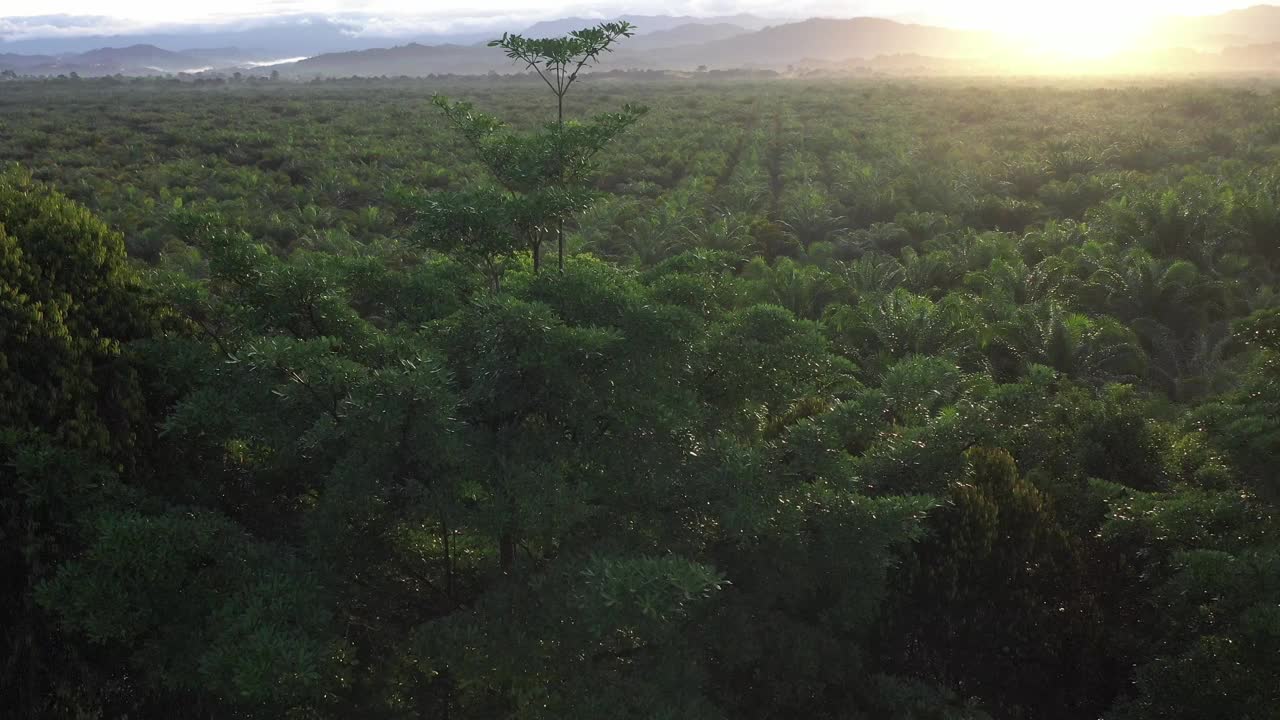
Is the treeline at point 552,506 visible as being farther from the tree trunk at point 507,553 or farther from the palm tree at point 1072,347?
the palm tree at point 1072,347

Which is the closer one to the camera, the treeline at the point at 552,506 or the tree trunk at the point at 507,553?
the treeline at the point at 552,506

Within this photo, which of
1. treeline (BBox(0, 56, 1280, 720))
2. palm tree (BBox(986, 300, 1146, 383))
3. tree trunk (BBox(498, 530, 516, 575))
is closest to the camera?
treeline (BBox(0, 56, 1280, 720))

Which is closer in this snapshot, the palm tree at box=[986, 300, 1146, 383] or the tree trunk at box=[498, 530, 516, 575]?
the tree trunk at box=[498, 530, 516, 575]

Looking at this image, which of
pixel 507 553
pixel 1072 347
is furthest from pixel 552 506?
pixel 1072 347

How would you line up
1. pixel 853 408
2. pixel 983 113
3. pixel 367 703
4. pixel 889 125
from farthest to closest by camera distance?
pixel 983 113
pixel 889 125
pixel 853 408
pixel 367 703

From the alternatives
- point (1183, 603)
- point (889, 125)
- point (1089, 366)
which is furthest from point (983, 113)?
point (1183, 603)

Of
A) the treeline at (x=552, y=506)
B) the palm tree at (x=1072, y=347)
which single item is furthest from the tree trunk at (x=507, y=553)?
the palm tree at (x=1072, y=347)

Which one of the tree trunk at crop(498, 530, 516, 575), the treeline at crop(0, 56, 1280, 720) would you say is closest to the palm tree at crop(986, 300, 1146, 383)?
the treeline at crop(0, 56, 1280, 720)

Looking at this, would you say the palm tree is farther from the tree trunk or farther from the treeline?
the tree trunk

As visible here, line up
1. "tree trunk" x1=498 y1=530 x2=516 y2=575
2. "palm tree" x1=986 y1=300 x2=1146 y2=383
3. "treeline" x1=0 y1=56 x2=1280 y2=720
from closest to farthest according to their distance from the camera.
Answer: "treeline" x1=0 y1=56 x2=1280 y2=720 → "tree trunk" x1=498 y1=530 x2=516 y2=575 → "palm tree" x1=986 y1=300 x2=1146 y2=383

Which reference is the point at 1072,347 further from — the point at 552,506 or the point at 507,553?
the point at 552,506

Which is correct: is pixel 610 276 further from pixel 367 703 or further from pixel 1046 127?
pixel 1046 127
